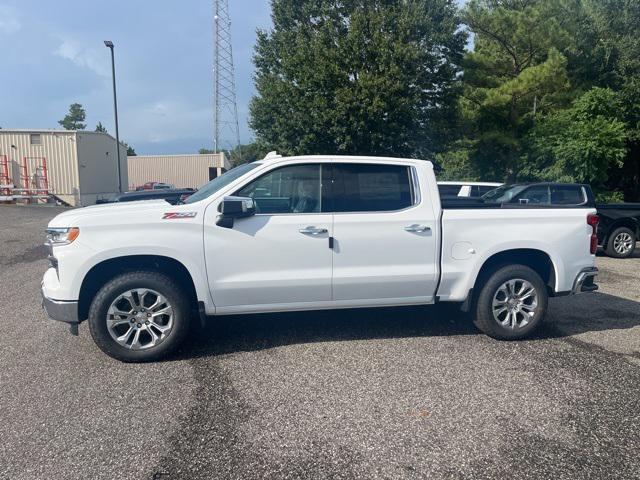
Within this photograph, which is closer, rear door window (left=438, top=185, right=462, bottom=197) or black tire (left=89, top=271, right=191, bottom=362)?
black tire (left=89, top=271, right=191, bottom=362)

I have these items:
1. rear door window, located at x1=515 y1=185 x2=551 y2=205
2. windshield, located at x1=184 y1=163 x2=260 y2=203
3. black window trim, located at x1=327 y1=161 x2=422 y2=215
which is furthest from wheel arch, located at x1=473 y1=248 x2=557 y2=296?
rear door window, located at x1=515 y1=185 x2=551 y2=205

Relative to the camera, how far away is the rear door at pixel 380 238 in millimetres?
4555

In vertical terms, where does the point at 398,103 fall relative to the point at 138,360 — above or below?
above

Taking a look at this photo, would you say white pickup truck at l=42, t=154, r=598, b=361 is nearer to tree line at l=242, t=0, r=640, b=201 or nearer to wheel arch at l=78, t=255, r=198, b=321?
wheel arch at l=78, t=255, r=198, b=321

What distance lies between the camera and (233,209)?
4168mm

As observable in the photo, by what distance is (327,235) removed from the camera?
4.49m

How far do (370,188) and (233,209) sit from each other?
1412 millimetres

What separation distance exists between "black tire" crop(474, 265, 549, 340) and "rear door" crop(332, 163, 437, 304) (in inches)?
22.0

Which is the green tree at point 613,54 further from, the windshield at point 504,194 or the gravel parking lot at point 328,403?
the gravel parking lot at point 328,403

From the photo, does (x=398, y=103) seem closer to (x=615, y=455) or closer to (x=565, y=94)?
(x=565, y=94)

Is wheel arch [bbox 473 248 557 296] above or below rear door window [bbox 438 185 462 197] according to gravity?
below

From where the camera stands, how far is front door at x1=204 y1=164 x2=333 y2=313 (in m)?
4.33

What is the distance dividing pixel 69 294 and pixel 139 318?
0.62m

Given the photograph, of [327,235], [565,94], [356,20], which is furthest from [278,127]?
[327,235]
